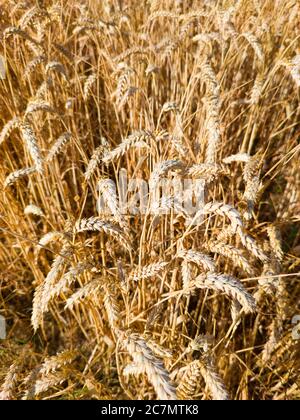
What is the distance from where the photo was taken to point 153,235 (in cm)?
123

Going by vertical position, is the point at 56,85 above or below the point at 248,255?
above

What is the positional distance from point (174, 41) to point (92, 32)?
0.37 m

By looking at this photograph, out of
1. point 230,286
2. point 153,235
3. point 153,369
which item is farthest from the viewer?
point 153,235

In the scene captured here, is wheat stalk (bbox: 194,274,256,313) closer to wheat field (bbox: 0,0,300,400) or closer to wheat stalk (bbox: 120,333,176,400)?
wheat field (bbox: 0,0,300,400)

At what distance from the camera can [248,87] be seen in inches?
76.5

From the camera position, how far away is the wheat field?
0.97 metres

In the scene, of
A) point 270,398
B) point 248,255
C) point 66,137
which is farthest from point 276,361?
point 66,137

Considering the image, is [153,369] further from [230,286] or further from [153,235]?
[153,235]

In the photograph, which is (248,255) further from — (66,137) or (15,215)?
(15,215)

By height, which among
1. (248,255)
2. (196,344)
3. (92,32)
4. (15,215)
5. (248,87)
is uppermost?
(92,32)

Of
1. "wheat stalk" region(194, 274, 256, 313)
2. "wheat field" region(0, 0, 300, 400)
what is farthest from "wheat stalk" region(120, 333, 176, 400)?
"wheat stalk" region(194, 274, 256, 313)

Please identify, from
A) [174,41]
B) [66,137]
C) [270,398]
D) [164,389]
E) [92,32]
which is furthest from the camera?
[92,32]

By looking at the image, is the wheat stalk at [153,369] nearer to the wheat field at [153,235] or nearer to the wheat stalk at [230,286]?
the wheat field at [153,235]

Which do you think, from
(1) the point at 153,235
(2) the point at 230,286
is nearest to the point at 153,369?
(2) the point at 230,286
